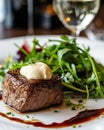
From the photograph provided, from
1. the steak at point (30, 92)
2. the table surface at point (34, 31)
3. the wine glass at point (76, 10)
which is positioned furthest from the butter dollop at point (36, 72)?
the table surface at point (34, 31)

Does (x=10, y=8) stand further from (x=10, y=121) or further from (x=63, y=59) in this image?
(x=10, y=121)

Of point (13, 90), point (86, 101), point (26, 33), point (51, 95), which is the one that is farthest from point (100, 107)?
point (26, 33)

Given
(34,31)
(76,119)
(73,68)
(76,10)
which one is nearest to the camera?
(76,119)

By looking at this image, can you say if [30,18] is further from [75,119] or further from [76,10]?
[75,119]

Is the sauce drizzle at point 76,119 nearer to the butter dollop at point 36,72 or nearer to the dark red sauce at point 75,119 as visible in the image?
→ the dark red sauce at point 75,119

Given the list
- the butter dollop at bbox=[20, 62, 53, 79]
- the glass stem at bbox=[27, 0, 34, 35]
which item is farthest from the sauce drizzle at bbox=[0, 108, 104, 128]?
the glass stem at bbox=[27, 0, 34, 35]

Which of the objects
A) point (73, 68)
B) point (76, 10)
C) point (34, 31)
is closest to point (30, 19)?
point (34, 31)
